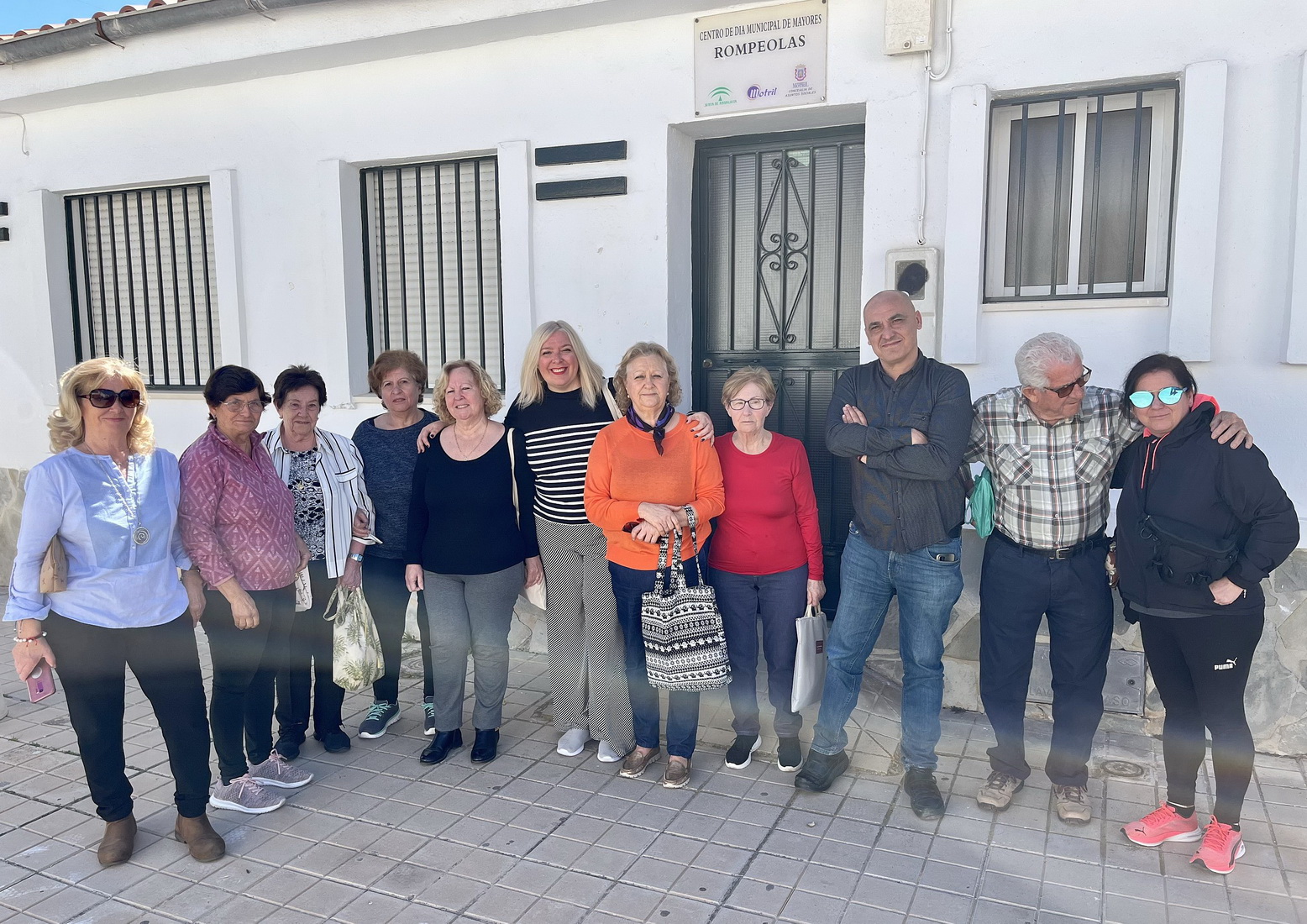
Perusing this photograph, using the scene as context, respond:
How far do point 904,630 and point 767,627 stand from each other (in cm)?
56

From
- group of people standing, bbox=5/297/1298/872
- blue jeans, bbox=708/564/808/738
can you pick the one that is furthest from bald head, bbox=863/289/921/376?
blue jeans, bbox=708/564/808/738

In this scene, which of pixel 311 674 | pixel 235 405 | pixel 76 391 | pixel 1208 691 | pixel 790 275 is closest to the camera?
pixel 76 391

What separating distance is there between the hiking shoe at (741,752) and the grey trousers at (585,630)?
441 millimetres

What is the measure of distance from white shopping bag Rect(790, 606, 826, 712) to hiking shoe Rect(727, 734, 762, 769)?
12.5 inches

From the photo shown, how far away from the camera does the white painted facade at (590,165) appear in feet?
13.3

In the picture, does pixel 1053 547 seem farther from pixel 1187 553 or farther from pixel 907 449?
pixel 907 449

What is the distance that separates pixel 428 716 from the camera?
Result: 180 inches

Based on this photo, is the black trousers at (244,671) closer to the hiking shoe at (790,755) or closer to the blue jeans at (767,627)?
the blue jeans at (767,627)

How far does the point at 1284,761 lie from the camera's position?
4141 millimetres

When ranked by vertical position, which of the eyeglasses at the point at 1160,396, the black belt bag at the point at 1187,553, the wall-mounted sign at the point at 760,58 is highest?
the wall-mounted sign at the point at 760,58

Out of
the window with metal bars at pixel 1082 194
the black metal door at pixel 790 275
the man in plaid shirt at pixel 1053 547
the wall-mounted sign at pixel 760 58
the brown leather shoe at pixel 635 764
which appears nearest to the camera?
the man in plaid shirt at pixel 1053 547

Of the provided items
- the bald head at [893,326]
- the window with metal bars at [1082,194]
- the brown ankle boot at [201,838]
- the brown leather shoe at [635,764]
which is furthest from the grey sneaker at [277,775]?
the window with metal bars at [1082,194]

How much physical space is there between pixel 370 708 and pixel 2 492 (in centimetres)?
504

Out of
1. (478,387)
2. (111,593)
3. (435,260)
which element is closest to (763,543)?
(478,387)
